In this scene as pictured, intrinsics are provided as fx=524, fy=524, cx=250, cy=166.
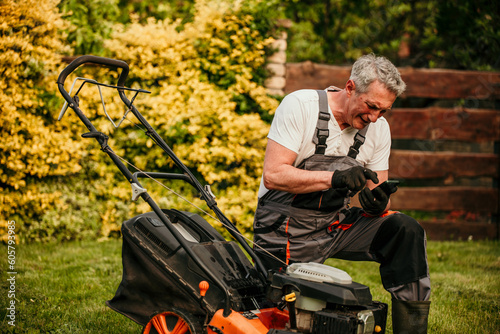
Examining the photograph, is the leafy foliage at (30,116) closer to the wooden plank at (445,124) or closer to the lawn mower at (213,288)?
the lawn mower at (213,288)

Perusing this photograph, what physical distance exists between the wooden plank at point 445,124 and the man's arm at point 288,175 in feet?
12.3

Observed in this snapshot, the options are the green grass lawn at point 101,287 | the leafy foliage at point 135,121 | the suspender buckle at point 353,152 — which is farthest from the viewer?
the leafy foliage at point 135,121

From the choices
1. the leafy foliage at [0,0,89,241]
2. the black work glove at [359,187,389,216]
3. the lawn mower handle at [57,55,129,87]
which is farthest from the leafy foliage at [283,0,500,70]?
the lawn mower handle at [57,55,129,87]

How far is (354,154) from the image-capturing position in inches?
116

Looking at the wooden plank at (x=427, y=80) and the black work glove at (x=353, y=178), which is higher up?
the wooden plank at (x=427, y=80)

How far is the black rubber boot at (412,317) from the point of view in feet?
7.98

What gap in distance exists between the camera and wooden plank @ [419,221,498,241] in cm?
629

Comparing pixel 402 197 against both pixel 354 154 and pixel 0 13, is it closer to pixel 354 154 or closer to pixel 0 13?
pixel 354 154

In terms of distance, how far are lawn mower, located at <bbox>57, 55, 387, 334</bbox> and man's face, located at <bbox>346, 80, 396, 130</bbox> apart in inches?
35.0

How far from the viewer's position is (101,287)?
390 cm

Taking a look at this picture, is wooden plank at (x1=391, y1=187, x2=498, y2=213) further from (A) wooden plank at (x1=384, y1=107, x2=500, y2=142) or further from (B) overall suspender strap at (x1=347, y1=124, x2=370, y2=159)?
(B) overall suspender strap at (x1=347, y1=124, x2=370, y2=159)

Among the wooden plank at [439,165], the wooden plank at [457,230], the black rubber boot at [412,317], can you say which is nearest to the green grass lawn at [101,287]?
the wooden plank at [457,230]

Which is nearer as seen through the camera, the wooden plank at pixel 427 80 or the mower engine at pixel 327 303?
the mower engine at pixel 327 303

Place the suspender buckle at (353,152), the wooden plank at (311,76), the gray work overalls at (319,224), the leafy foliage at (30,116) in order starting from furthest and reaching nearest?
the wooden plank at (311,76)
the leafy foliage at (30,116)
the suspender buckle at (353,152)
the gray work overalls at (319,224)
